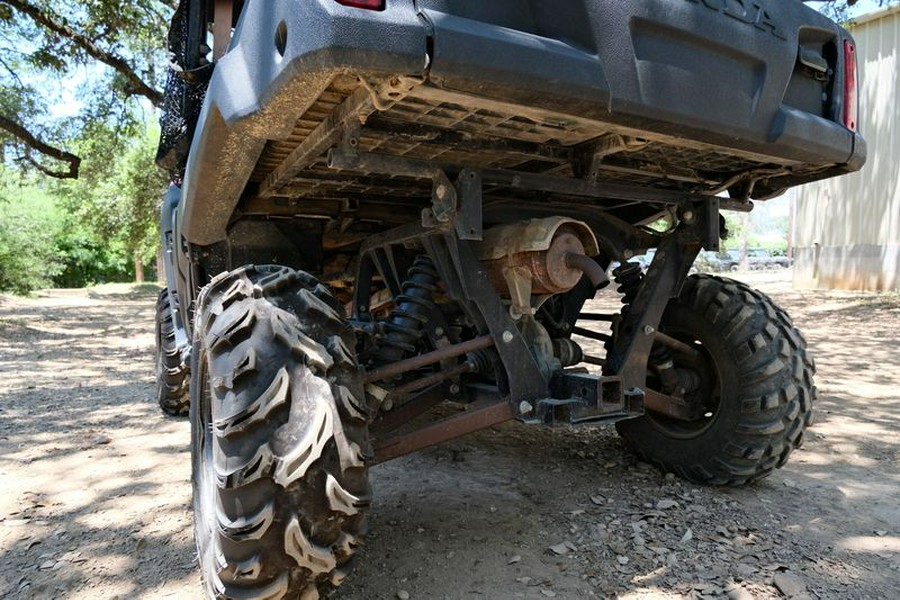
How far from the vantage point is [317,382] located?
203 centimetres

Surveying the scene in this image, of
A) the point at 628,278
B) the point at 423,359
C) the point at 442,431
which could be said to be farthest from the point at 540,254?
the point at 628,278

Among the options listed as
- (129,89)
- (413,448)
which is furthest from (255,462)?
(129,89)

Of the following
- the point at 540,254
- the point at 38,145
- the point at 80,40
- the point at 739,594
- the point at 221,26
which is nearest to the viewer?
the point at 739,594

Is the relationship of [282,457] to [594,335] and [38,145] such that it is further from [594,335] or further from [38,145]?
[38,145]

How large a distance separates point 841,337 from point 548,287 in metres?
8.62

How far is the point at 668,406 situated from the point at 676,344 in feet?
1.06

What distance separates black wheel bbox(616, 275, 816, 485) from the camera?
312 cm

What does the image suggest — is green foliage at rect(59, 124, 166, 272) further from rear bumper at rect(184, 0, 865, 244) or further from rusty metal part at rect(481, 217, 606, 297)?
rear bumper at rect(184, 0, 865, 244)

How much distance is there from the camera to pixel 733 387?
320 centimetres

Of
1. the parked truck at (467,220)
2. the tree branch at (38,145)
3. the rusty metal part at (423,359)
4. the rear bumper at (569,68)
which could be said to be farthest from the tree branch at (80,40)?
the rear bumper at (569,68)

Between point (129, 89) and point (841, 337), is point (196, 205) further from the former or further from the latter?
point (129, 89)

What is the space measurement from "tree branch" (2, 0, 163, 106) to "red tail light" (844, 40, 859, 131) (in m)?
11.4

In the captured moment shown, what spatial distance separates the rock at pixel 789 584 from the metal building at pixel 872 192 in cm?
1562

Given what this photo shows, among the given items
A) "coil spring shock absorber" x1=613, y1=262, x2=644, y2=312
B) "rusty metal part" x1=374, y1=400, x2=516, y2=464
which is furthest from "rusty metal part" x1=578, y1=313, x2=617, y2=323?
"rusty metal part" x1=374, y1=400, x2=516, y2=464
